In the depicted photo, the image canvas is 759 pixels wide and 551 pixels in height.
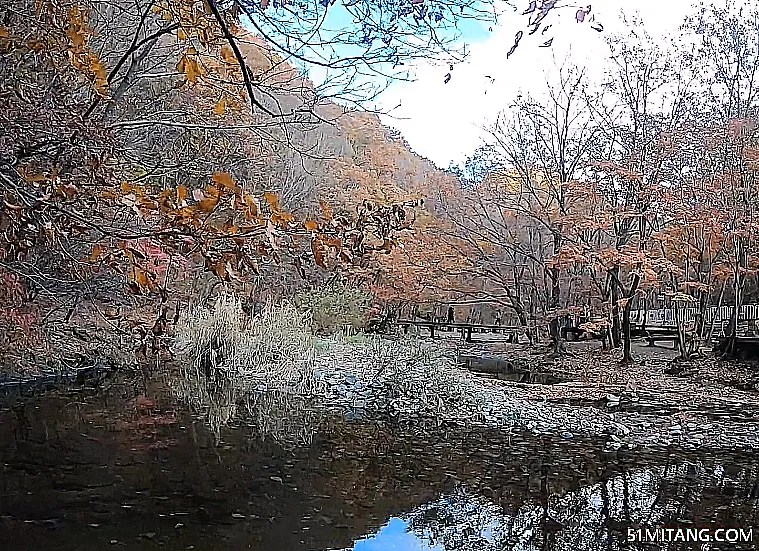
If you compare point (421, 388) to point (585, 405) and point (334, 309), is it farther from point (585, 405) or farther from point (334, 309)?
point (334, 309)

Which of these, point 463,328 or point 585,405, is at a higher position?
point 463,328

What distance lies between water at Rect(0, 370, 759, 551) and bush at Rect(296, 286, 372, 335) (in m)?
5.15

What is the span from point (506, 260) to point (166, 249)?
1137 centimetres

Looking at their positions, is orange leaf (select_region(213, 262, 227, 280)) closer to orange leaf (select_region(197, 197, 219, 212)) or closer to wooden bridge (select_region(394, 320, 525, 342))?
orange leaf (select_region(197, 197, 219, 212))

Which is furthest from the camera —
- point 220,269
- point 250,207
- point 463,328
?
point 463,328

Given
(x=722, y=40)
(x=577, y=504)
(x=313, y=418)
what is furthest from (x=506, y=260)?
(x=577, y=504)

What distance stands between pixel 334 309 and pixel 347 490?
7.24 m

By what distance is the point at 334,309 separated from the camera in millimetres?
12234

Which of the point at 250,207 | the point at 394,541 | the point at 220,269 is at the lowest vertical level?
the point at 394,541

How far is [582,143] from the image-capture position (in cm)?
1159

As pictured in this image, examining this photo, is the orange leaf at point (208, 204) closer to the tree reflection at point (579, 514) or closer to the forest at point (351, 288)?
the forest at point (351, 288)

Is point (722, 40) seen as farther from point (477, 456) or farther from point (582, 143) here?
point (477, 456)

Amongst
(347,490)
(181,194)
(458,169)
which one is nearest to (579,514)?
(347,490)

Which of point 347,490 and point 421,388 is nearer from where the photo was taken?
point 347,490
